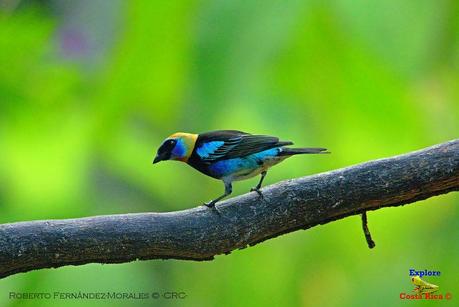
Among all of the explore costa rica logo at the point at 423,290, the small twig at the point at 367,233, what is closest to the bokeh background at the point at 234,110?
the explore costa rica logo at the point at 423,290

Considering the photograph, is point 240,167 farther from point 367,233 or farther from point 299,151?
point 367,233

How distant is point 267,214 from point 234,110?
38 cm

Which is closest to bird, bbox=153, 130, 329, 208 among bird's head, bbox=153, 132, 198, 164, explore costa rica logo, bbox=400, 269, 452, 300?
bird's head, bbox=153, 132, 198, 164

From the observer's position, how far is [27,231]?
2.20 meters

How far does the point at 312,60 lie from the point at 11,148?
114 centimetres

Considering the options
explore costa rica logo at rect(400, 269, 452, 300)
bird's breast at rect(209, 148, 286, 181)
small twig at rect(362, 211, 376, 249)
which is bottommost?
explore costa rica logo at rect(400, 269, 452, 300)

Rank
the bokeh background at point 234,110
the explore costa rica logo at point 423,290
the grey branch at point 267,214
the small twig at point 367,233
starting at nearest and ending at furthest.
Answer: the bokeh background at point 234,110, the grey branch at point 267,214, the small twig at point 367,233, the explore costa rica logo at point 423,290

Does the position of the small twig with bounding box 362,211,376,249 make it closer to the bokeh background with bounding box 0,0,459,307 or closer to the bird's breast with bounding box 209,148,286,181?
the bokeh background with bounding box 0,0,459,307

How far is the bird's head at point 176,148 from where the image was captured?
284cm

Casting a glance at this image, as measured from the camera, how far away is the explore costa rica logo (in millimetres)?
2785

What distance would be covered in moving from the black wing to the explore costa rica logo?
0.76 meters

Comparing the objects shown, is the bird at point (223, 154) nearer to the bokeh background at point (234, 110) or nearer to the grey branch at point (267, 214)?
the bokeh background at point (234, 110)

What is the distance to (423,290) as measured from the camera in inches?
115

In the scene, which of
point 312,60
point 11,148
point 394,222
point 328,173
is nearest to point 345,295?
point 394,222
